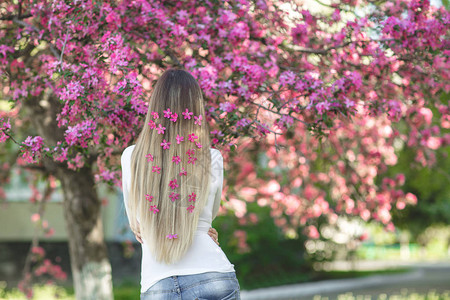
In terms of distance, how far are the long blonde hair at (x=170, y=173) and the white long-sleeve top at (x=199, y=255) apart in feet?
0.12

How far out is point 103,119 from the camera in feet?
13.7

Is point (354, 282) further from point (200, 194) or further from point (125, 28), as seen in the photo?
point (200, 194)

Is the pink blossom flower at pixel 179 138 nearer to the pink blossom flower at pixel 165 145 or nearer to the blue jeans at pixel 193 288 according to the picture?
the pink blossom flower at pixel 165 145

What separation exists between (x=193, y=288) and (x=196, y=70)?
7.55 ft

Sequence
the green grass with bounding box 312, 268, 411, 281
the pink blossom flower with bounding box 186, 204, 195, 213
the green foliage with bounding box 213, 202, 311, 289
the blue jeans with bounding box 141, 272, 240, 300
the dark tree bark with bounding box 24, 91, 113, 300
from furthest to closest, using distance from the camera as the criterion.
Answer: the green grass with bounding box 312, 268, 411, 281 < the green foliage with bounding box 213, 202, 311, 289 < the dark tree bark with bounding box 24, 91, 113, 300 < the pink blossom flower with bounding box 186, 204, 195, 213 < the blue jeans with bounding box 141, 272, 240, 300

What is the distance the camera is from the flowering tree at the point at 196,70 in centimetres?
415

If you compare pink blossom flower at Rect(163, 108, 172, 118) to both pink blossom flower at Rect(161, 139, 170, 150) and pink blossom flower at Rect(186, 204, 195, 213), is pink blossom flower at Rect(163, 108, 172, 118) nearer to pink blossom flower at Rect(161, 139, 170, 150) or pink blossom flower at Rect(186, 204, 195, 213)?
pink blossom flower at Rect(161, 139, 170, 150)

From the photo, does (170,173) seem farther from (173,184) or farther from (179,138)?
(179,138)

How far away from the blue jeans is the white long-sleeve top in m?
0.02

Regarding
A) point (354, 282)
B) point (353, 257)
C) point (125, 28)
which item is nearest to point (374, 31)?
point (125, 28)

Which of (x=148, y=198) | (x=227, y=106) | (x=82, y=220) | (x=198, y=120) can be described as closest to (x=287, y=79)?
(x=227, y=106)

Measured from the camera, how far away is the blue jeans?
8.65 feet

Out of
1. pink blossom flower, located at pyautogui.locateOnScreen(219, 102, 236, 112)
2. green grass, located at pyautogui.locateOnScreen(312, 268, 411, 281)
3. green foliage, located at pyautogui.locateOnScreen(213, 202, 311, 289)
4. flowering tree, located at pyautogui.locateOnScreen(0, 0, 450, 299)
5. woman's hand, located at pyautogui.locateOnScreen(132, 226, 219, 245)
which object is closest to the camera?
woman's hand, located at pyautogui.locateOnScreen(132, 226, 219, 245)

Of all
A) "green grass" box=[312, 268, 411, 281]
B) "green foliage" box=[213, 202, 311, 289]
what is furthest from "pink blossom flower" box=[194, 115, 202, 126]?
"green grass" box=[312, 268, 411, 281]
